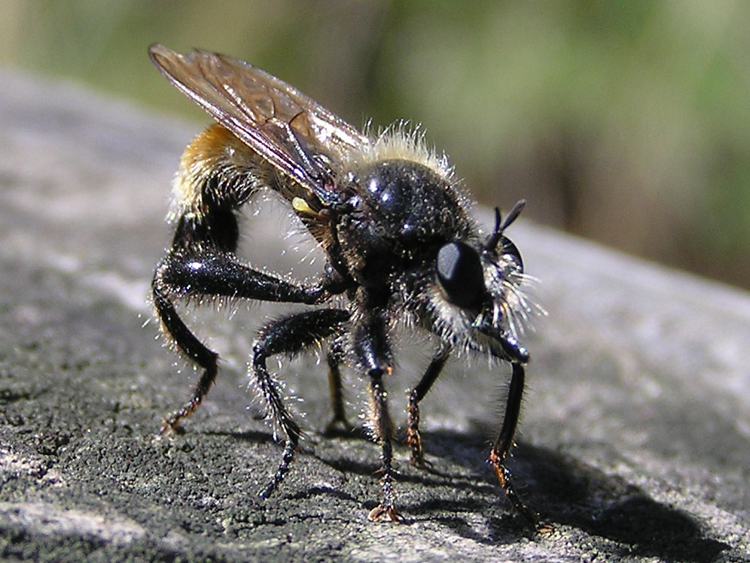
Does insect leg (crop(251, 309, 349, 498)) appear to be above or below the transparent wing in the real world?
below

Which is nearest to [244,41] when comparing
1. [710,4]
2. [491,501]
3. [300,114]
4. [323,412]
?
[710,4]

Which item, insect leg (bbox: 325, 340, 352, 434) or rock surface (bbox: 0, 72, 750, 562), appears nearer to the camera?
rock surface (bbox: 0, 72, 750, 562)

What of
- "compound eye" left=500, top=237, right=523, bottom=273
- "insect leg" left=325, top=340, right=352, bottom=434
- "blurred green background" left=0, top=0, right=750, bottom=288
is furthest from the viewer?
"blurred green background" left=0, top=0, right=750, bottom=288

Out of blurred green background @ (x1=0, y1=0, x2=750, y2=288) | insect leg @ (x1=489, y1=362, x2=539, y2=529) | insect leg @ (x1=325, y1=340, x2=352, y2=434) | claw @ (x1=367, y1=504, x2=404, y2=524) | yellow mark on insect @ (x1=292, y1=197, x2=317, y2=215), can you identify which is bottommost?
claw @ (x1=367, y1=504, x2=404, y2=524)

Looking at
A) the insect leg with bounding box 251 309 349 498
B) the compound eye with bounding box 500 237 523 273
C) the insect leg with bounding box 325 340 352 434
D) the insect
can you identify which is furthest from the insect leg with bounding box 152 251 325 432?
the compound eye with bounding box 500 237 523 273

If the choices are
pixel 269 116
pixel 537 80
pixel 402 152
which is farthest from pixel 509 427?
pixel 537 80

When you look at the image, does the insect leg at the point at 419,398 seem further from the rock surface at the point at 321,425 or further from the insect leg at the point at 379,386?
the insect leg at the point at 379,386

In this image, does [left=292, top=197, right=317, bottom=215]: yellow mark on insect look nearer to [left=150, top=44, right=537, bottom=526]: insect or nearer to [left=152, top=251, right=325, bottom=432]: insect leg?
[left=150, top=44, right=537, bottom=526]: insect
